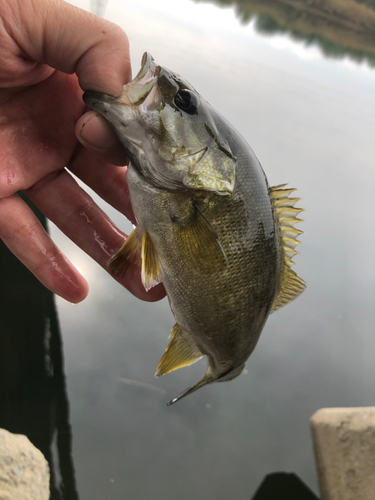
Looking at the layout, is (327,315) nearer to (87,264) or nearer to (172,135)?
Result: (87,264)

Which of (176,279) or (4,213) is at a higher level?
(176,279)

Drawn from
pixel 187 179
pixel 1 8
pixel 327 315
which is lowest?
pixel 327 315

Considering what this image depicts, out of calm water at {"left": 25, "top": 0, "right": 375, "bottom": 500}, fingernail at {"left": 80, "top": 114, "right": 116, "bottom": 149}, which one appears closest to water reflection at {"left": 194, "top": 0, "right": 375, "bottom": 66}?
calm water at {"left": 25, "top": 0, "right": 375, "bottom": 500}

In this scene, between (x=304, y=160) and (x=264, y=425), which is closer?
(x=264, y=425)

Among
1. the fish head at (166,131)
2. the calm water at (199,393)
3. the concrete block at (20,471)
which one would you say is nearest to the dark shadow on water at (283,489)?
the calm water at (199,393)

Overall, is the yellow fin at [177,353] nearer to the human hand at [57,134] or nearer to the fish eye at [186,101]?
the human hand at [57,134]

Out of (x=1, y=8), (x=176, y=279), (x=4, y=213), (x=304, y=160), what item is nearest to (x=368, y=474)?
(x=176, y=279)

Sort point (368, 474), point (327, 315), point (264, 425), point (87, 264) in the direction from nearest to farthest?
point (368, 474), point (264, 425), point (87, 264), point (327, 315)

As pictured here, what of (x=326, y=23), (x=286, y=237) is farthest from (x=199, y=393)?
(x=326, y=23)
